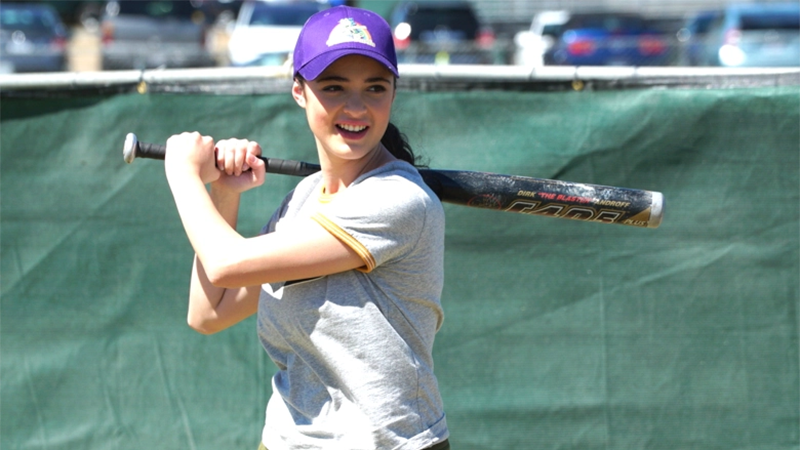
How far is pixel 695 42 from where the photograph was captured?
490 inches

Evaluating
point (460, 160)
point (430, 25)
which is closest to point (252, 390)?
point (460, 160)

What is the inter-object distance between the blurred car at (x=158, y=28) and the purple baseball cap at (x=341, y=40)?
13.5 m

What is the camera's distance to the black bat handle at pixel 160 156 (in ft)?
7.77

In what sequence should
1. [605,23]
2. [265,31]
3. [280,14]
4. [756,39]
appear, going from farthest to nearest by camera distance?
[605,23] → [280,14] → [265,31] → [756,39]

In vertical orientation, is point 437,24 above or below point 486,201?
above

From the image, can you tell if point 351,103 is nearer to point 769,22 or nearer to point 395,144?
point 395,144

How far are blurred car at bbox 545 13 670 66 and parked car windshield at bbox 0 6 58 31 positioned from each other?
33.9 ft

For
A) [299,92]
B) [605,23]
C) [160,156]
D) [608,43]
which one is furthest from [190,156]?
[605,23]

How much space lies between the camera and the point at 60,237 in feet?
12.7

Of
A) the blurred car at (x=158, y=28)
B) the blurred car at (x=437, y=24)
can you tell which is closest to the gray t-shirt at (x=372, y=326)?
the blurred car at (x=158, y=28)

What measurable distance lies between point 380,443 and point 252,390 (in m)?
1.78

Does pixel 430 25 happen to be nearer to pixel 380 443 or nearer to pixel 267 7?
pixel 267 7

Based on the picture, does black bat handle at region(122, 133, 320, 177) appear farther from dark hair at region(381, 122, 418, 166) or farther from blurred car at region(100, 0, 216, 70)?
blurred car at region(100, 0, 216, 70)

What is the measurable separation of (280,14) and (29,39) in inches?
197
